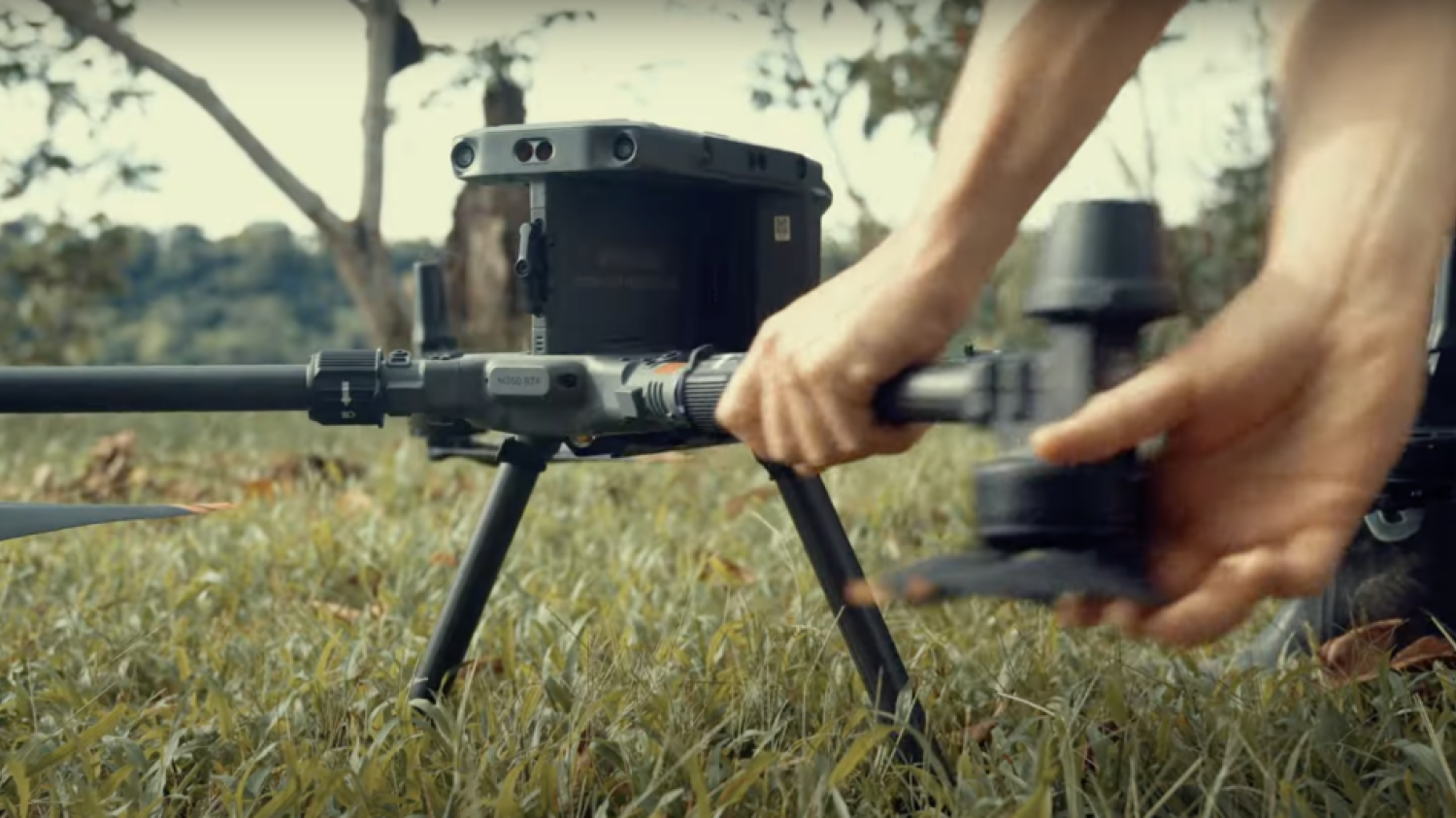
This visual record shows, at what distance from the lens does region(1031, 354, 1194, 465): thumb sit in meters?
0.87

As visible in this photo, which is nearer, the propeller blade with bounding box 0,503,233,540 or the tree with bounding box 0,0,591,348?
the propeller blade with bounding box 0,503,233,540

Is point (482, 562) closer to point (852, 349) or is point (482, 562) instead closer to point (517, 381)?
point (517, 381)

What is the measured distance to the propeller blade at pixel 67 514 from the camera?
4.54ft

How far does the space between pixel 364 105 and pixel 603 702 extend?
3194 millimetres

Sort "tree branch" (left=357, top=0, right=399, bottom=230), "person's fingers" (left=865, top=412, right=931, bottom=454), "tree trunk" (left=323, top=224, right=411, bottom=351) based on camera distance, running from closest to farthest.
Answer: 1. "person's fingers" (left=865, top=412, right=931, bottom=454)
2. "tree branch" (left=357, top=0, right=399, bottom=230)
3. "tree trunk" (left=323, top=224, right=411, bottom=351)

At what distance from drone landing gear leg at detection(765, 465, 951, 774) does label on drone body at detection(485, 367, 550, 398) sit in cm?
25

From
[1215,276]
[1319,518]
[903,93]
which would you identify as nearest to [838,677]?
[1319,518]

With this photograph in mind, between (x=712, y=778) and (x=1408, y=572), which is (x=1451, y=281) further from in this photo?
(x=712, y=778)

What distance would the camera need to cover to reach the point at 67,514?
140 centimetres

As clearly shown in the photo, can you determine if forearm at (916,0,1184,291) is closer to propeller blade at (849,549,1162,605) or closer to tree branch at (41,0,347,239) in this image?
propeller blade at (849,549,1162,605)

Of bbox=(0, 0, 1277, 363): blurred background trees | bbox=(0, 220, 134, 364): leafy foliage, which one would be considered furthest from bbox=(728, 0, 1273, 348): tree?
bbox=(0, 220, 134, 364): leafy foliage

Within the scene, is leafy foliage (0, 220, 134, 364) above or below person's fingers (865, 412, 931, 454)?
above

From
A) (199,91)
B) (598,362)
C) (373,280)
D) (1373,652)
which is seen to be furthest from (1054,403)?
(373,280)

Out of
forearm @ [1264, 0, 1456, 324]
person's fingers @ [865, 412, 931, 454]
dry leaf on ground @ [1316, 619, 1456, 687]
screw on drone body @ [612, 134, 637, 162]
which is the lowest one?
dry leaf on ground @ [1316, 619, 1456, 687]
